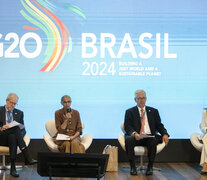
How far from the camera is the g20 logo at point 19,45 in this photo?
7391 mm

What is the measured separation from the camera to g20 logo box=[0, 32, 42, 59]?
7.39 m

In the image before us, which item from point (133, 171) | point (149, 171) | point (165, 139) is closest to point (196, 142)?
point (165, 139)

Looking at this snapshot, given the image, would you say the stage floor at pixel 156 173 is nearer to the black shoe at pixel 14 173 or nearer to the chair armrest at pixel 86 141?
the black shoe at pixel 14 173

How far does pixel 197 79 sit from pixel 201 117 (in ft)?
2.21

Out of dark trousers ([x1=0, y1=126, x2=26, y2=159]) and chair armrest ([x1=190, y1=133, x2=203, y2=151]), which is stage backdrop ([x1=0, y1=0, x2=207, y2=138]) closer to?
chair armrest ([x1=190, y1=133, x2=203, y2=151])

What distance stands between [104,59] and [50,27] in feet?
3.55

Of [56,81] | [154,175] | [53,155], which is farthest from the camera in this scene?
[56,81]

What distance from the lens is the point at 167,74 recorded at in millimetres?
7559

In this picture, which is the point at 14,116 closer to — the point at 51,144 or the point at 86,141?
the point at 51,144

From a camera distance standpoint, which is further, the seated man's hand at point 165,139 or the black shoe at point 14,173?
the seated man's hand at point 165,139

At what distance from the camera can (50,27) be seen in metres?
7.45

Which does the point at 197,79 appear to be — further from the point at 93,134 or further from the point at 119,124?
the point at 93,134

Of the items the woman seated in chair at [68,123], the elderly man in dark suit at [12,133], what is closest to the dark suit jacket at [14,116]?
the elderly man in dark suit at [12,133]

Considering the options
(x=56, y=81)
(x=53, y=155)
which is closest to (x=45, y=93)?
(x=56, y=81)
